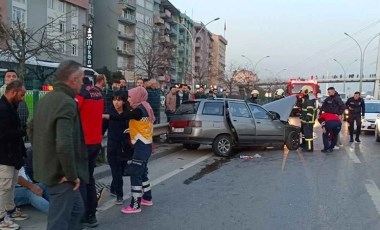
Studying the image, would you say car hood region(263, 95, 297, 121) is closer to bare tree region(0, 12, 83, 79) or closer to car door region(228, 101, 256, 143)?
car door region(228, 101, 256, 143)

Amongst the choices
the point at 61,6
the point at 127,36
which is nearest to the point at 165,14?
the point at 127,36

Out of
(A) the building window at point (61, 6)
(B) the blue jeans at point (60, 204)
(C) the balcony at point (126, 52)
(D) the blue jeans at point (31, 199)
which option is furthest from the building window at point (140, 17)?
(B) the blue jeans at point (60, 204)

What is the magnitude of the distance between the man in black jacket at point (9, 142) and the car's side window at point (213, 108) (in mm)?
7198

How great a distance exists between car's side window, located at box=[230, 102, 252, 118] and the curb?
2.08 m

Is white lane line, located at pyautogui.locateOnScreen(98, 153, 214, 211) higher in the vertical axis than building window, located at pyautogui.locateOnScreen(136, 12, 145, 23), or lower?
lower

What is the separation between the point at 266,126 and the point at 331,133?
2.08m

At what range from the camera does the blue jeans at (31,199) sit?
610 cm

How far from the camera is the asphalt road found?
5863 millimetres

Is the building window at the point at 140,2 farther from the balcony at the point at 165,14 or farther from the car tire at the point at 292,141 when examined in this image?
the car tire at the point at 292,141

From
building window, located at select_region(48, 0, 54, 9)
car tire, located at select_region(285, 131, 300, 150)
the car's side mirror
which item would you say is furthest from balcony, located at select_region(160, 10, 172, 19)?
car tire, located at select_region(285, 131, 300, 150)

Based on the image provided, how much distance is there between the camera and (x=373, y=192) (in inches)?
306

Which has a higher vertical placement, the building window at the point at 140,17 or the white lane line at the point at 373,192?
the building window at the point at 140,17

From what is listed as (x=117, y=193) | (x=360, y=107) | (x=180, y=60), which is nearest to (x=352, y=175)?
(x=117, y=193)

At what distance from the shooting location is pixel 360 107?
16406mm
